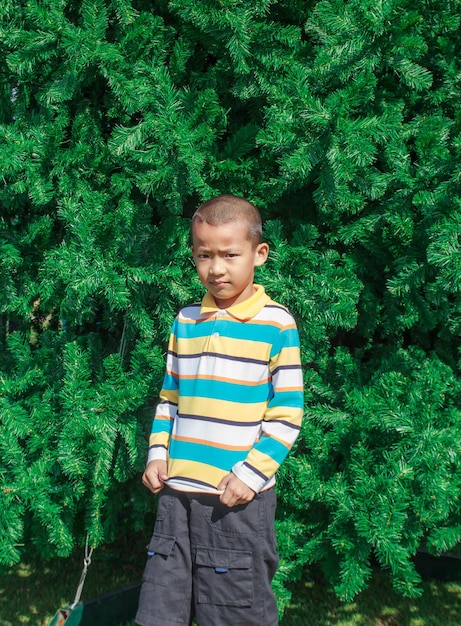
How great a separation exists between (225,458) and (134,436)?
68cm

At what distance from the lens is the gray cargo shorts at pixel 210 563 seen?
2.16m

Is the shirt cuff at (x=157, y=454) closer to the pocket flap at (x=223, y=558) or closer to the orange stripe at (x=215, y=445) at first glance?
the orange stripe at (x=215, y=445)

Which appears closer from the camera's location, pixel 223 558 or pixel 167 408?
pixel 223 558

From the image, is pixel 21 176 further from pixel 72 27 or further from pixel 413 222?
pixel 413 222

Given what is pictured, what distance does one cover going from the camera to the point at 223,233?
2.19 meters

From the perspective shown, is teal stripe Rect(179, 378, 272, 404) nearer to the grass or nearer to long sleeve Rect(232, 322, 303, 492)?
long sleeve Rect(232, 322, 303, 492)

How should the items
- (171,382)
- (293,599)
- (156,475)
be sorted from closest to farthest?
1. (156,475)
2. (171,382)
3. (293,599)

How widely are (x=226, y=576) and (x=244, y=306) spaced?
929 millimetres

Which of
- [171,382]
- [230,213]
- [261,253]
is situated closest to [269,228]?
[261,253]

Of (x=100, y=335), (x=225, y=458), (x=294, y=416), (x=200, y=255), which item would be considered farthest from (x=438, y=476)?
(x=100, y=335)

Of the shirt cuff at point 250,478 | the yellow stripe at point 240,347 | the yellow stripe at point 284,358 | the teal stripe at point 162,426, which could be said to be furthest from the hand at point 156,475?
the yellow stripe at point 284,358

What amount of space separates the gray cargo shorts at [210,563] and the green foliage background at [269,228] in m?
0.47

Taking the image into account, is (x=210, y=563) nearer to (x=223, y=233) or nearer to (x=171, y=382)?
(x=171, y=382)

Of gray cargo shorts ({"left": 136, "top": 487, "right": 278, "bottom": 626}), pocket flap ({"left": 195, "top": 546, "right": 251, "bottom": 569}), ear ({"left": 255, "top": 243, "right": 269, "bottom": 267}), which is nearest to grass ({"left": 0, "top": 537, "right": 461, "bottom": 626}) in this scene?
gray cargo shorts ({"left": 136, "top": 487, "right": 278, "bottom": 626})
